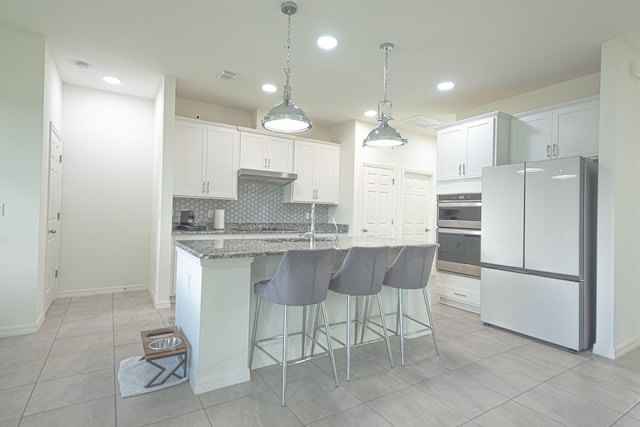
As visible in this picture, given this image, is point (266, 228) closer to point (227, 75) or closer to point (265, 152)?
point (265, 152)

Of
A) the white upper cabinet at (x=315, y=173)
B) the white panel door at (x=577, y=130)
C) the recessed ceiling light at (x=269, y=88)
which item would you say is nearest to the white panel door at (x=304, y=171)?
the white upper cabinet at (x=315, y=173)

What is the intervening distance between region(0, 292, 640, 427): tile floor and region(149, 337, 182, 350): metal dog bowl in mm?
276

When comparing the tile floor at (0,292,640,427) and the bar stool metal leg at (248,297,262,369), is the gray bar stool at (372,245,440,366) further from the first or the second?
the bar stool metal leg at (248,297,262,369)

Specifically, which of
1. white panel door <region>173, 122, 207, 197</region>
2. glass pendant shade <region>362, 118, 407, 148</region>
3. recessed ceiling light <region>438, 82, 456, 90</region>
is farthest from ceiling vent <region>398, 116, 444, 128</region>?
white panel door <region>173, 122, 207, 197</region>

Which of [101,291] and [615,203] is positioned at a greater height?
[615,203]

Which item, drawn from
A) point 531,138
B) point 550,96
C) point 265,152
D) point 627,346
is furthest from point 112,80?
point 627,346

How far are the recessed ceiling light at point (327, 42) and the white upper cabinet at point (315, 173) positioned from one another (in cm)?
230

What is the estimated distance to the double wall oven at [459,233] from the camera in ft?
13.5

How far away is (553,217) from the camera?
3.20m

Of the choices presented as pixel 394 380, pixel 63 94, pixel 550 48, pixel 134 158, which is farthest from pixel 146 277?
pixel 550 48

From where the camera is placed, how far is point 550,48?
3152mm

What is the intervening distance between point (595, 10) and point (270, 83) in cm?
316

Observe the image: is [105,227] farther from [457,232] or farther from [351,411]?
[457,232]

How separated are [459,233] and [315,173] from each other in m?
2.47
